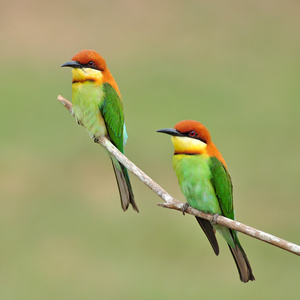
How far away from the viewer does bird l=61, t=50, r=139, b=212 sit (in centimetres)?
133

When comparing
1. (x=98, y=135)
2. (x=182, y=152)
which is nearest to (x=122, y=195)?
(x=182, y=152)

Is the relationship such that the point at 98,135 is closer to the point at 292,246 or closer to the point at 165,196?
the point at 165,196

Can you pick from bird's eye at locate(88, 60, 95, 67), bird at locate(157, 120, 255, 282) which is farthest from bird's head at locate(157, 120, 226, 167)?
bird's eye at locate(88, 60, 95, 67)

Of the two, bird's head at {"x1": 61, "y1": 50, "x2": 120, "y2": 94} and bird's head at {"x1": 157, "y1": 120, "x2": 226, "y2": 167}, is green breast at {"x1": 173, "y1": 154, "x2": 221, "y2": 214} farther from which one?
bird's head at {"x1": 61, "y1": 50, "x2": 120, "y2": 94}

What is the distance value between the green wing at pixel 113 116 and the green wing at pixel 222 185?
0.25m

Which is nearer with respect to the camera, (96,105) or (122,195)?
(122,195)

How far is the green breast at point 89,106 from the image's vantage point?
146 cm

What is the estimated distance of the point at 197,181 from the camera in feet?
4.70

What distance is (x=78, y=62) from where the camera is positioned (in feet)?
4.30

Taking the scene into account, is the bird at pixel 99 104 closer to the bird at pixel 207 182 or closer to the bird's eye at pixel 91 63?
the bird's eye at pixel 91 63

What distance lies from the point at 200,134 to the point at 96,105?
0.42 meters

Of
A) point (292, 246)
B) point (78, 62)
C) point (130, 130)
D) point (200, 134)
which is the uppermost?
point (78, 62)

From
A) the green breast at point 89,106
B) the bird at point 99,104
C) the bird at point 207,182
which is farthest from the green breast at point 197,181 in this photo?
the green breast at point 89,106

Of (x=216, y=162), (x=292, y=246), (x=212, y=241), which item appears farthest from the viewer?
(x=216, y=162)
